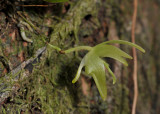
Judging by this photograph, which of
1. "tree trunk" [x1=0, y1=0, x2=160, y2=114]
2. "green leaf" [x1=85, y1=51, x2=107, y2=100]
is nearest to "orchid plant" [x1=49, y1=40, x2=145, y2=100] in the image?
"green leaf" [x1=85, y1=51, x2=107, y2=100]

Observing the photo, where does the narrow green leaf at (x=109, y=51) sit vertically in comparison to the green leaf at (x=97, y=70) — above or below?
above

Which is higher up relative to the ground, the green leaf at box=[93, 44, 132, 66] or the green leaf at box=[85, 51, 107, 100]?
the green leaf at box=[93, 44, 132, 66]

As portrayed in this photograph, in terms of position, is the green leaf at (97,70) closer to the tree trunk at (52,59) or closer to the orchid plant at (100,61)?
the orchid plant at (100,61)

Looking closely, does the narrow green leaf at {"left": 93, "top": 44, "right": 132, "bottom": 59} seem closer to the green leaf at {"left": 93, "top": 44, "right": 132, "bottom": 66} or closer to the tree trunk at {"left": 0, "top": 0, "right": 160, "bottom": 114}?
the green leaf at {"left": 93, "top": 44, "right": 132, "bottom": 66}

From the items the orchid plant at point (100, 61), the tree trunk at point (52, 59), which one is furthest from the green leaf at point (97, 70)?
the tree trunk at point (52, 59)

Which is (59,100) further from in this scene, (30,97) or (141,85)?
(141,85)

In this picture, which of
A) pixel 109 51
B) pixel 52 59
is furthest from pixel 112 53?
pixel 52 59

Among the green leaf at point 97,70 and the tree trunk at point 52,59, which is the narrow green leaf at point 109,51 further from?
the tree trunk at point 52,59

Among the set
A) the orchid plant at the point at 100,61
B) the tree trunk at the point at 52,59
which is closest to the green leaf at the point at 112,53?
the orchid plant at the point at 100,61

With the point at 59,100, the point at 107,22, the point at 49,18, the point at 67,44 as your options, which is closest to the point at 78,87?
the point at 59,100

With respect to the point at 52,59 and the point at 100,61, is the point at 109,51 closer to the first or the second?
the point at 100,61
